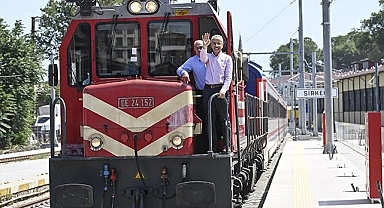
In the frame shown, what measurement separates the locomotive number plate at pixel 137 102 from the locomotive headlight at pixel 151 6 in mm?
1446

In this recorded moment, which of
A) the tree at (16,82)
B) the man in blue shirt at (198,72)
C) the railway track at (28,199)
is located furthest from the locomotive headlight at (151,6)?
the tree at (16,82)

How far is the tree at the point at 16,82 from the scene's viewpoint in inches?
1789

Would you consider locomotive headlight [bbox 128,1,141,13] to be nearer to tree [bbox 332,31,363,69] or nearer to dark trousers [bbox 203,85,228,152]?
dark trousers [bbox 203,85,228,152]

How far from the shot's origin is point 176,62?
1045 cm

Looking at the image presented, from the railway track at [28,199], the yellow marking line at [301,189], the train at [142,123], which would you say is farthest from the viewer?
the railway track at [28,199]

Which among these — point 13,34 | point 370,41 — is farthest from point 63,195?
point 370,41

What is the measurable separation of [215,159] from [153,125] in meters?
0.93

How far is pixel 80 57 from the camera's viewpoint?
10609 mm

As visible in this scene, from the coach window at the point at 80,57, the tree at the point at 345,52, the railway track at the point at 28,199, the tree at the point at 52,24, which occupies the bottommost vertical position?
the railway track at the point at 28,199

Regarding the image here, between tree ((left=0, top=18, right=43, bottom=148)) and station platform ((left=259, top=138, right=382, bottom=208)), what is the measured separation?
72.3 ft

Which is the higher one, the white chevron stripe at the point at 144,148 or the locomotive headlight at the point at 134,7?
the locomotive headlight at the point at 134,7

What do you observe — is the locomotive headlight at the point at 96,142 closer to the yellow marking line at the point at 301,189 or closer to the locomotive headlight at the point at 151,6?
the locomotive headlight at the point at 151,6

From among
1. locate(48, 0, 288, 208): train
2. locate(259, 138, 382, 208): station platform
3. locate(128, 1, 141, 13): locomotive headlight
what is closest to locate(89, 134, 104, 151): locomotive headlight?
locate(48, 0, 288, 208): train

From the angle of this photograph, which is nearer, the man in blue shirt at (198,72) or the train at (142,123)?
the train at (142,123)
